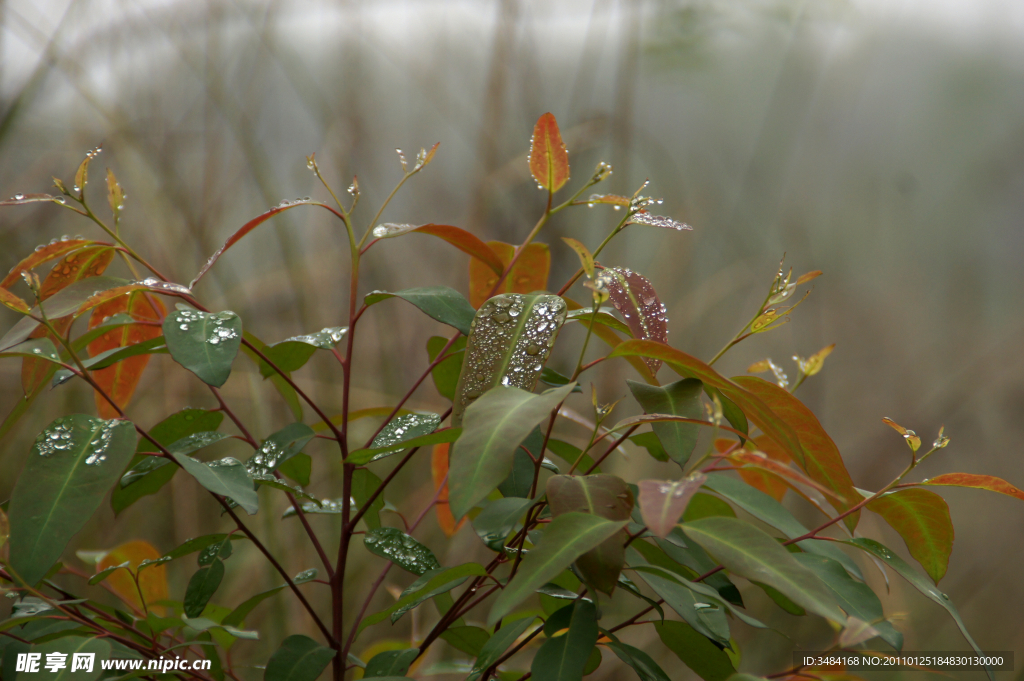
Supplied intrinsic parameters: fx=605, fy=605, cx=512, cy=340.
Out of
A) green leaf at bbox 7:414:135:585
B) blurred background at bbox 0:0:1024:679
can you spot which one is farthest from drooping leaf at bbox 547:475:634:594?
blurred background at bbox 0:0:1024:679

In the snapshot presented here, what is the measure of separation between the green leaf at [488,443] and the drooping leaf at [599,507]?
0.06 metres

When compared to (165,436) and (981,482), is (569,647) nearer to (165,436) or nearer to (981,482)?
(981,482)

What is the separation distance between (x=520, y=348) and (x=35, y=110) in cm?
176

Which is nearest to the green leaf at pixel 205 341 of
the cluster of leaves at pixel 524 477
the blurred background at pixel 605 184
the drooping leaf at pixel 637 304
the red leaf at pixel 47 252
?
the cluster of leaves at pixel 524 477

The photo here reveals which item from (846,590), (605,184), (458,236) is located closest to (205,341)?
(458,236)

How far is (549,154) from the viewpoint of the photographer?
444 mm

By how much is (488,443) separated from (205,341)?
0.20 m

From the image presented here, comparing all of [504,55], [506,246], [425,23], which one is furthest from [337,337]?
[425,23]

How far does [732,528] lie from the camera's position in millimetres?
315

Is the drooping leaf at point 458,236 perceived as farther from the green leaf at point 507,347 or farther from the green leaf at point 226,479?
the green leaf at point 226,479

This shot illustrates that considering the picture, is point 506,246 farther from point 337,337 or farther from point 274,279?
point 274,279

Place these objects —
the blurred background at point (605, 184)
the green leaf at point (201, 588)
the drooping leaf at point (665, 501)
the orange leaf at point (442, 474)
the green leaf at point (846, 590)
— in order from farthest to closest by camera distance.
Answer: the blurred background at point (605, 184) < the orange leaf at point (442, 474) < the green leaf at point (201, 588) < the green leaf at point (846, 590) < the drooping leaf at point (665, 501)

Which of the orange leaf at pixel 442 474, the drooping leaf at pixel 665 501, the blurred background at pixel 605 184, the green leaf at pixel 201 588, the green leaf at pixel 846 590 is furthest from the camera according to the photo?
the blurred background at pixel 605 184

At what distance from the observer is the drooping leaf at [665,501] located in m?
0.26
